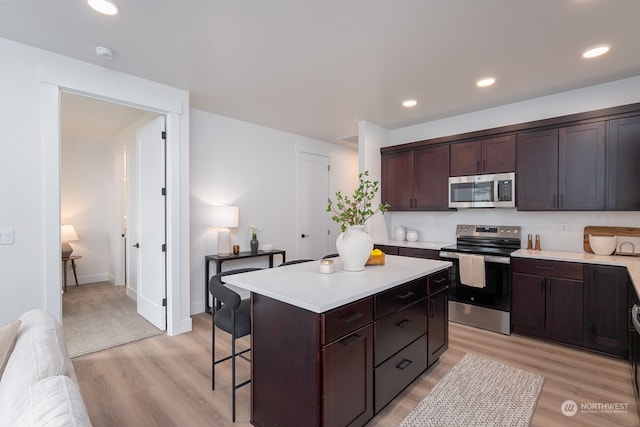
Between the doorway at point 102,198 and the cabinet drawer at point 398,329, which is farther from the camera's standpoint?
the doorway at point 102,198

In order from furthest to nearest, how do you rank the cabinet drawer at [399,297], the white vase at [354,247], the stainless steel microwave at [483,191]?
the stainless steel microwave at [483,191] < the white vase at [354,247] < the cabinet drawer at [399,297]

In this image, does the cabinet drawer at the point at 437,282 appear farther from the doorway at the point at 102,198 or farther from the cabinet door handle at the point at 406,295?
the doorway at the point at 102,198

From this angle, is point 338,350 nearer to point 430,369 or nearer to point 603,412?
point 430,369

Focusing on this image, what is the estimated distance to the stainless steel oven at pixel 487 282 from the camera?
3.29 meters

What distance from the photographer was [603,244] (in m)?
3.06

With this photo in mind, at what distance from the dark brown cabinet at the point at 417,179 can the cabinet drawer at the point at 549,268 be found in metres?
1.14

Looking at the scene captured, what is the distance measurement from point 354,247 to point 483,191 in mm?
2387

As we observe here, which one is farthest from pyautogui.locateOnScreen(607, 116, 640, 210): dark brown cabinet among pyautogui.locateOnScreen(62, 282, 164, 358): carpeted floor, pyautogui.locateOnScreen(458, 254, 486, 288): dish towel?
pyautogui.locateOnScreen(62, 282, 164, 358): carpeted floor

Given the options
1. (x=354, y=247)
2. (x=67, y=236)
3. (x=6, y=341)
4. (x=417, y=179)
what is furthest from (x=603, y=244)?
(x=67, y=236)

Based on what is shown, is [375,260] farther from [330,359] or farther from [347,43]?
[347,43]

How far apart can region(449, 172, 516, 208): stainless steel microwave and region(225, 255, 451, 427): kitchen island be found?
1.98m

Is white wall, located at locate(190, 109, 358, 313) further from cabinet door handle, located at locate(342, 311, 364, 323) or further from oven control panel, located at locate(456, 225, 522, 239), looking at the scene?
cabinet door handle, located at locate(342, 311, 364, 323)

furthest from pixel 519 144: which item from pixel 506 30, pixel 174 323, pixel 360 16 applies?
pixel 174 323

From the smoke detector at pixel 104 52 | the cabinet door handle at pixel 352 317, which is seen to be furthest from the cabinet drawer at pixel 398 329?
the smoke detector at pixel 104 52
